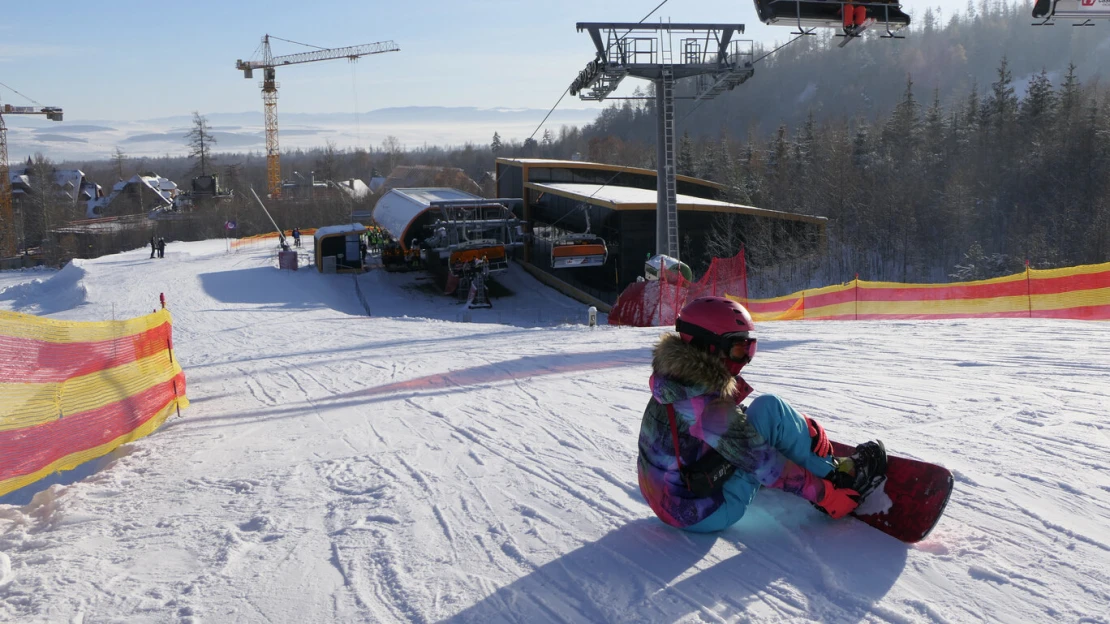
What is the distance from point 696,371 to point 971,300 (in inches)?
579

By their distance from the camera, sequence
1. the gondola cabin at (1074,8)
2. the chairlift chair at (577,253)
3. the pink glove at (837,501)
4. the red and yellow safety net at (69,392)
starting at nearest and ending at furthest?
the pink glove at (837,501) → the red and yellow safety net at (69,392) → the gondola cabin at (1074,8) → the chairlift chair at (577,253)

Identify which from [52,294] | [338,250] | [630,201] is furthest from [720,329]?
[338,250]

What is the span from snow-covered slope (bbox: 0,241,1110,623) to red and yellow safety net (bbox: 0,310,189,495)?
0.67 feet

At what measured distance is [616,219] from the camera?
33344 millimetres

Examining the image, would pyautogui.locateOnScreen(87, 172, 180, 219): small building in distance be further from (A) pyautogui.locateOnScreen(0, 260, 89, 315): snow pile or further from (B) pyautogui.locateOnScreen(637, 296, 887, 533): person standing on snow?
(B) pyautogui.locateOnScreen(637, 296, 887, 533): person standing on snow

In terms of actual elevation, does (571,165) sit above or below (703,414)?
above

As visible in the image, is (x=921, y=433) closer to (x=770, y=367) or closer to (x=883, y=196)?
(x=770, y=367)

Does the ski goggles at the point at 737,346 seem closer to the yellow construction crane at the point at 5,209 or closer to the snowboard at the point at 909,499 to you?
the snowboard at the point at 909,499

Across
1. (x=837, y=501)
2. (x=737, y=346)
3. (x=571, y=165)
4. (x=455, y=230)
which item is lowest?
(x=837, y=501)

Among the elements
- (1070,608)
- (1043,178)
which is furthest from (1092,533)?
(1043,178)

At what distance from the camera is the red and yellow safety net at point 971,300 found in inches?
528

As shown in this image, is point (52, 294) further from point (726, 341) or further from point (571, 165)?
point (726, 341)

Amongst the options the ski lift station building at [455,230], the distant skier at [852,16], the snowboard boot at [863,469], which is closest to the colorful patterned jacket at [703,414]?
the snowboard boot at [863,469]

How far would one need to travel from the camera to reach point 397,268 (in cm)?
3831
